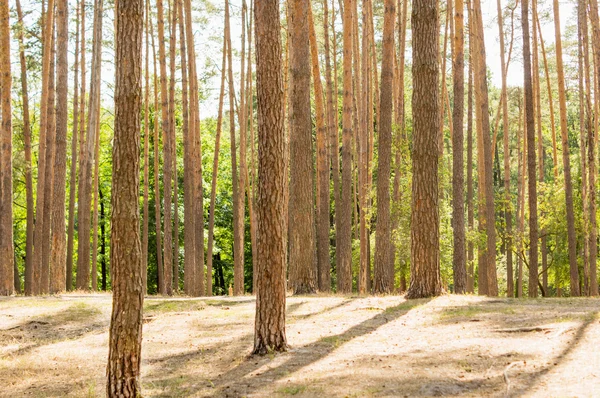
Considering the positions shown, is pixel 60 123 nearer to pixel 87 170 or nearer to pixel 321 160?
pixel 87 170

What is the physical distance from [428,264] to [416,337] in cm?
317

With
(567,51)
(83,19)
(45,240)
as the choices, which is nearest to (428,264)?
(45,240)

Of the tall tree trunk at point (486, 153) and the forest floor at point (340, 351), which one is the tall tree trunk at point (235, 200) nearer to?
the tall tree trunk at point (486, 153)

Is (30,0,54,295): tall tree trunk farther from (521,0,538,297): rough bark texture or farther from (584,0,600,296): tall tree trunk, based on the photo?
(584,0,600,296): tall tree trunk

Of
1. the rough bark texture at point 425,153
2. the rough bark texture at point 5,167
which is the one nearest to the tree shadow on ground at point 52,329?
the rough bark texture at point 5,167

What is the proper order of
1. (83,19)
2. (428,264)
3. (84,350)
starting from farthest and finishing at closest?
(83,19)
(428,264)
(84,350)

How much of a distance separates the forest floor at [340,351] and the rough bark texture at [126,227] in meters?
0.63

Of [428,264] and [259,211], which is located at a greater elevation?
[259,211]

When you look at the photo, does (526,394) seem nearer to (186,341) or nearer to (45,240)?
(186,341)

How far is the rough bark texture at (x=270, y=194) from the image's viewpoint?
8.21 meters

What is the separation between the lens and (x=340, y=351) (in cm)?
832

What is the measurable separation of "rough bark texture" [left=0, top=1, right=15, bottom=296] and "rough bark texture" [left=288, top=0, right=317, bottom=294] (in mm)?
6534

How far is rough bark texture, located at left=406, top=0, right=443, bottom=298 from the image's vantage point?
463 inches

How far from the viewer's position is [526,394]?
6.11 metres
